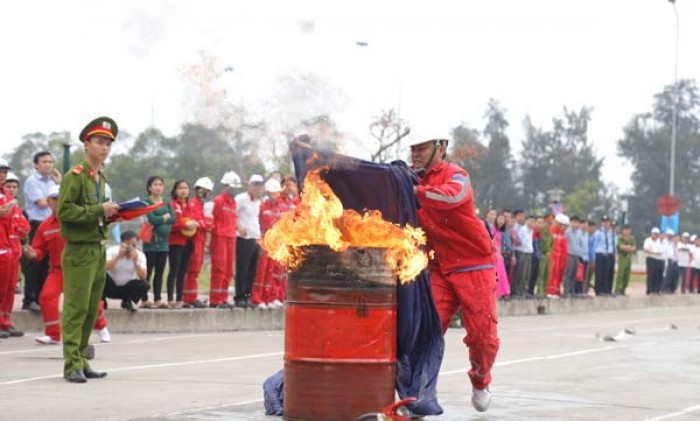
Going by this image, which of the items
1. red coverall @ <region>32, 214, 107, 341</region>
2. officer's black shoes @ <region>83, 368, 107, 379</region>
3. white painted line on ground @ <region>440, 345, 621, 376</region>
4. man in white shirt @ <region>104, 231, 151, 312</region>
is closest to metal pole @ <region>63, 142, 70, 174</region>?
man in white shirt @ <region>104, 231, 151, 312</region>

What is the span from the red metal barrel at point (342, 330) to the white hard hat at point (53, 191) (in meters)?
7.48

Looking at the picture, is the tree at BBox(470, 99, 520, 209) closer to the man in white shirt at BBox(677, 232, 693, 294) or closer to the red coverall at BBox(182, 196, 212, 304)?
the man in white shirt at BBox(677, 232, 693, 294)

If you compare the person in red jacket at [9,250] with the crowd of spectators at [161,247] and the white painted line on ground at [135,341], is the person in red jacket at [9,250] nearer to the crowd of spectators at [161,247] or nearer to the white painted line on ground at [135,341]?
the crowd of spectators at [161,247]

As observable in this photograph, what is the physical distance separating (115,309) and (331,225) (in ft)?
30.4

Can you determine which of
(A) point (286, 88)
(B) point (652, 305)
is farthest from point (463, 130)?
(A) point (286, 88)

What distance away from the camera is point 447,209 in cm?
935

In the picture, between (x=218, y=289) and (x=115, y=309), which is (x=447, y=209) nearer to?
(x=115, y=309)

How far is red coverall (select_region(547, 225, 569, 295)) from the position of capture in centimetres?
2947

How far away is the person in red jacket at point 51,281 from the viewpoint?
47.4 ft

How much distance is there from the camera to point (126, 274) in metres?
17.0

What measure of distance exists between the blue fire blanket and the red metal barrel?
39 centimetres

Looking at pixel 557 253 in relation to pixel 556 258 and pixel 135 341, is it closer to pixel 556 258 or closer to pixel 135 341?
pixel 556 258

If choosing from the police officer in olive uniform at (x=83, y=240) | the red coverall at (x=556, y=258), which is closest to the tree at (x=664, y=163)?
the red coverall at (x=556, y=258)

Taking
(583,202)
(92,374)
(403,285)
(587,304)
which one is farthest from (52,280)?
(583,202)
